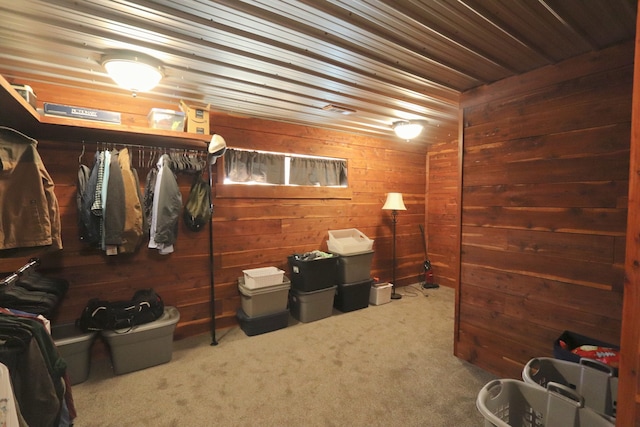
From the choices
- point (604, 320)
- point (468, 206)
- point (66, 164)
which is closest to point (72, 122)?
point (66, 164)

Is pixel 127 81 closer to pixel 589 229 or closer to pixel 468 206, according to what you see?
pixel 468 206

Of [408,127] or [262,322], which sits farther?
[408,127]

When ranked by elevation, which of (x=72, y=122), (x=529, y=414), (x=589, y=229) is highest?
(x=72, y=122)

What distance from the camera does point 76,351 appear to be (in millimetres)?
2217

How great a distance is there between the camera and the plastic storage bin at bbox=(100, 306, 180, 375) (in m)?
2.33

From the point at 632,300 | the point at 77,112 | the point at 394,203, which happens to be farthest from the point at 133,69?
the point at 394,203

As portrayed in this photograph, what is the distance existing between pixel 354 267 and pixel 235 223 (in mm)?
1555

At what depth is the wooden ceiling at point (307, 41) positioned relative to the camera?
1.45 meters

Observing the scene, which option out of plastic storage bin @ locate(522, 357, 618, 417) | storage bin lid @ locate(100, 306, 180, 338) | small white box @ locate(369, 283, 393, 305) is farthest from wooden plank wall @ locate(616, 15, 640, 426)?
small white box @ locate(369, 283, 393, 305)

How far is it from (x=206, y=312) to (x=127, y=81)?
7.50ft

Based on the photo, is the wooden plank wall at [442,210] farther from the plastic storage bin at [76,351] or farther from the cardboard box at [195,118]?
the plastic storage bin at [76,351]

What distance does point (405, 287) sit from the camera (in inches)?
189

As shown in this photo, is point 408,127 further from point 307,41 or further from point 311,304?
point 311,304

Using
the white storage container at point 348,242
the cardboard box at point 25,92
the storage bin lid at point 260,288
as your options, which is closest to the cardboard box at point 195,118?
the cardboard box at point 25,92
